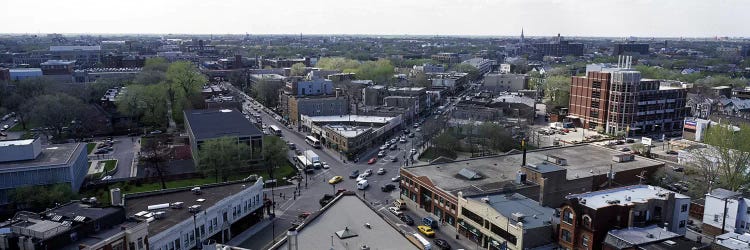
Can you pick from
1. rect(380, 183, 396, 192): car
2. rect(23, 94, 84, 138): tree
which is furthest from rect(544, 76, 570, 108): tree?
rect(23, 94, 84, 138): tree

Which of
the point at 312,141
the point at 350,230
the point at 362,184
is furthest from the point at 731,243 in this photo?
the point at 312,141

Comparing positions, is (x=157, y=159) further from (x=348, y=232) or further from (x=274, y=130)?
(x=348, y=232)

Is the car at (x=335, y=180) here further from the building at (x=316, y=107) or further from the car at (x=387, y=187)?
the building at (x=316, y=107)

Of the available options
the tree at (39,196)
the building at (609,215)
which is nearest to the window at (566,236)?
the building at (609,215)

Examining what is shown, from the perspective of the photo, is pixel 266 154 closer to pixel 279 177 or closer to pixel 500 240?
pixel 279 177

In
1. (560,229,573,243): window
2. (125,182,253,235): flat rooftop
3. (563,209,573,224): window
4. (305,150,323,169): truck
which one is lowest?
(305,150,323,169): truck

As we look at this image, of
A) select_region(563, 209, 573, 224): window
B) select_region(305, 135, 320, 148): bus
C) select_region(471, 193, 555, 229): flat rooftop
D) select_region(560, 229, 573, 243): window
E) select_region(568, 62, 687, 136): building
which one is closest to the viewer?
select_region(563, 209, 573, 224): window

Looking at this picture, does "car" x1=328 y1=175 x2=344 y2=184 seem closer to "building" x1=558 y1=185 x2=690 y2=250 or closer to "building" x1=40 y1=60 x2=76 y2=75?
"building" x1=558 y1=185 x2=690 y2=250
